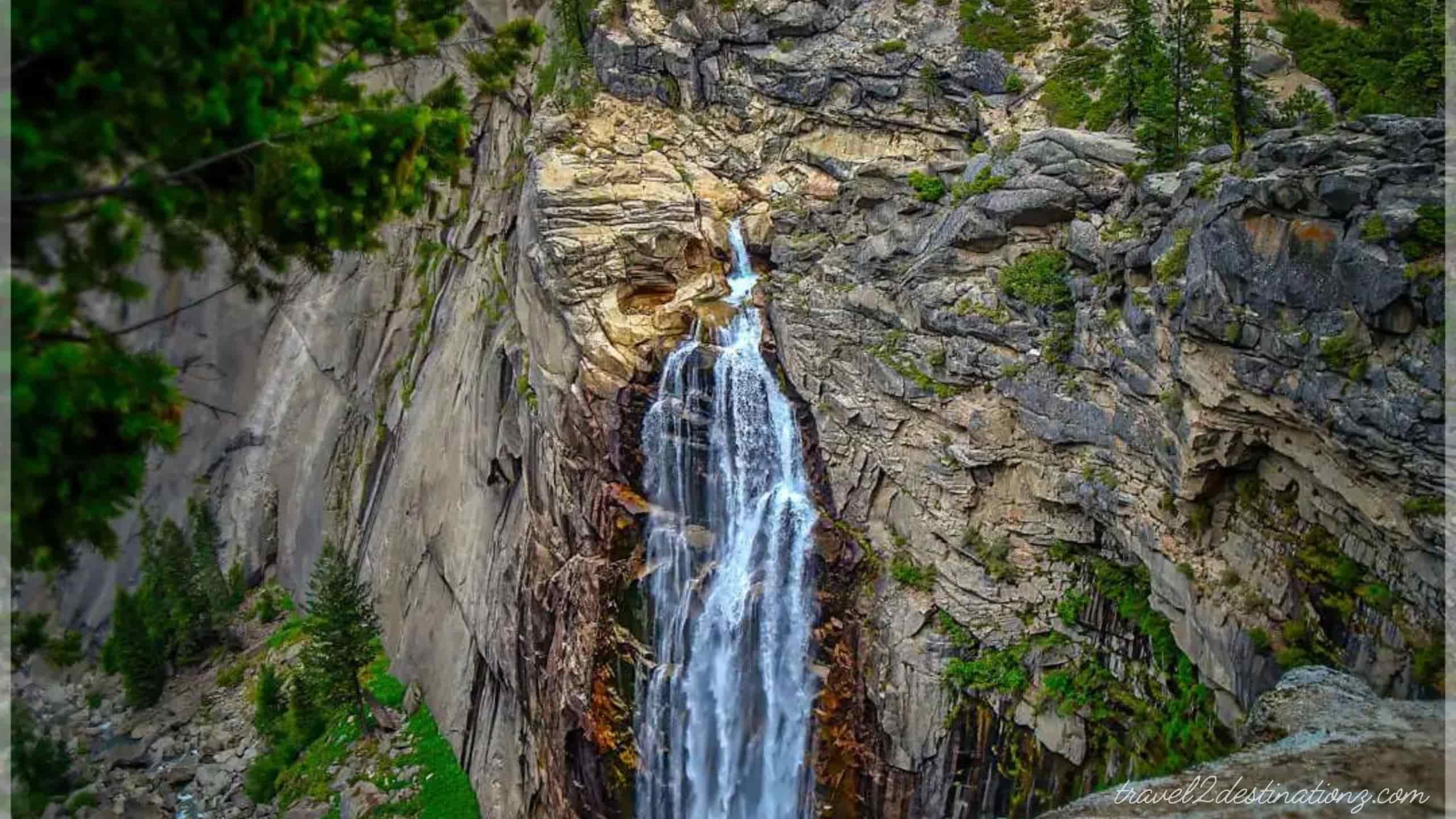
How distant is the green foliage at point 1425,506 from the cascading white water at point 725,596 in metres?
15.2

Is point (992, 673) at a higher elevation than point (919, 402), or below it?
below

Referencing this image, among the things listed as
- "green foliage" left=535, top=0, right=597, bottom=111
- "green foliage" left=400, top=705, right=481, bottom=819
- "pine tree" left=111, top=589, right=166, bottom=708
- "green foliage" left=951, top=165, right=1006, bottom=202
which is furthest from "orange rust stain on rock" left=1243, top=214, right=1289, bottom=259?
"pine tree" left=111, top=589, right=166, bottom=708

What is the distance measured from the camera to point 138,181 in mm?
8242

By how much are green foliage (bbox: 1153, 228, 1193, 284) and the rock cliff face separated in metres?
0.09

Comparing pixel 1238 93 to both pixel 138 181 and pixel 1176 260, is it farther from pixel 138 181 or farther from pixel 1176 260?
pixel 138 181

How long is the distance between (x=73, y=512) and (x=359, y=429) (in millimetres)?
39711

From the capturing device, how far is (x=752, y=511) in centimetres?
2773

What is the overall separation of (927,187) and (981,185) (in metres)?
3.54

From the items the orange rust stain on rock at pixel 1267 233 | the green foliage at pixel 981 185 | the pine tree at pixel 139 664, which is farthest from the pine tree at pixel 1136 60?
the pine tree at pixel 139 664

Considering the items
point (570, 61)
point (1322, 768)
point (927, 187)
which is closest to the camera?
point (1322, 768)

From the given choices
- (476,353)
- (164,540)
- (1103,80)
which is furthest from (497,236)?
(164,540)

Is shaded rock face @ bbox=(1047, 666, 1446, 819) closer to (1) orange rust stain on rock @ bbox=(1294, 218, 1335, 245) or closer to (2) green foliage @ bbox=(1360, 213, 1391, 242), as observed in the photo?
(2) green foliage @ bbox=(1360, 213, 1391, 242)

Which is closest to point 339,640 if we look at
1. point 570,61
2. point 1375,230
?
point 570,61

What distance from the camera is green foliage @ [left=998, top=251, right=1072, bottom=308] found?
899 inches
